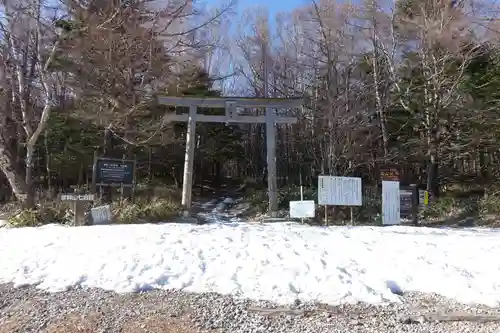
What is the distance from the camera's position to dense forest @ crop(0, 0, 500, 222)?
34.1 ft

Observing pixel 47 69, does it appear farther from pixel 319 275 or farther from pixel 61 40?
pixel 319 275

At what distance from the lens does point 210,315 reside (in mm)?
4391

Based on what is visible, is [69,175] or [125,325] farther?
[69,175]

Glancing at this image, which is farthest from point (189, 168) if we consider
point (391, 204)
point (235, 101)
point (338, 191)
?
point (391, 204)

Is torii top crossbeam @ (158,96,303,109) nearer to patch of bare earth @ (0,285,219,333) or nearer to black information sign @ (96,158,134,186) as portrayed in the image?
black information sign @ (96,158,134,186)

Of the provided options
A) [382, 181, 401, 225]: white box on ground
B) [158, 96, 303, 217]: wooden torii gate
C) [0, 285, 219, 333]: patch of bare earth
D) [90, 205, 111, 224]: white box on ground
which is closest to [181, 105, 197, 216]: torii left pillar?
[158, 96, 303, 217]: wooden torii gate

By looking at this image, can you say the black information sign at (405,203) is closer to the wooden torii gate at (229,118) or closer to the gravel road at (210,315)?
the wooden torii gate at (229,118)

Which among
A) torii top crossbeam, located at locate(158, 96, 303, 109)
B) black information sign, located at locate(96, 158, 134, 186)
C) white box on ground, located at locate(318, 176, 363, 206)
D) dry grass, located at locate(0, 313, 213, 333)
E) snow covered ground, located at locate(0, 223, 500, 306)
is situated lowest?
dry grass, located at locate(0, 313, 213, 333)

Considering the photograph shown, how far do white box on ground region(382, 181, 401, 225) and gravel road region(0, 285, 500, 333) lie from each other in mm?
6285

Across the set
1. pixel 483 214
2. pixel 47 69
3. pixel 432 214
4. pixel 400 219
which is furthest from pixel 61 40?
pixel 483 214

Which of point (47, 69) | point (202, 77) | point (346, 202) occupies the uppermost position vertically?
point (202, 77)

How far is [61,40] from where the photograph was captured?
31.6ft

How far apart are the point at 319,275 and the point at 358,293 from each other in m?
0.62

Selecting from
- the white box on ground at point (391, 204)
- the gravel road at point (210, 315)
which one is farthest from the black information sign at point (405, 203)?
the gravel road at point (210, 315)
